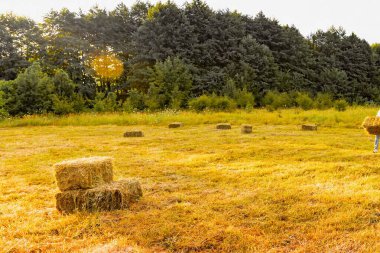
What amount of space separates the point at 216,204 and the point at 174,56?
3009 centimetres

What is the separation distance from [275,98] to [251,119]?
1171 cm

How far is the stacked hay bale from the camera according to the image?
4.37m

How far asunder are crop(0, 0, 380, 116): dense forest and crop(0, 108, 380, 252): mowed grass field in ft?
67.8

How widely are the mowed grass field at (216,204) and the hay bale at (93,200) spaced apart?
0.13 m

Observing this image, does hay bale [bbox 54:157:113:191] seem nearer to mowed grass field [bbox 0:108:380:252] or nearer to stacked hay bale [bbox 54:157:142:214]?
stacked hay bale [bbox 54:157:142:214]

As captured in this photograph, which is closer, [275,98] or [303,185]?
[303,185]

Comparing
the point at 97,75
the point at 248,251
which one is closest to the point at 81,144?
the point at 248,251

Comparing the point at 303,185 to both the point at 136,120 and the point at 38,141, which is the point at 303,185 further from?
the point at 136,120

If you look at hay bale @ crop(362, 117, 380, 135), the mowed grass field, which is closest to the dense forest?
hay bale @ crop(362, 117, 380, 135)

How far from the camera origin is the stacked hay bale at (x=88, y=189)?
437 centimetres

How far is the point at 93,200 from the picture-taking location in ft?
14.3

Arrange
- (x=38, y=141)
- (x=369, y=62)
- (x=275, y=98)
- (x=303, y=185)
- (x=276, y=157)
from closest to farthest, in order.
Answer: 1. (x=303, y=185)
2. (x=276, y=157)
3. (x=38, y=141)
4. (x=275, y=98)
5. (x=369, y=62)

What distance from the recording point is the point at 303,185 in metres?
5.28

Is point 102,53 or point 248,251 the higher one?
point 102,53
